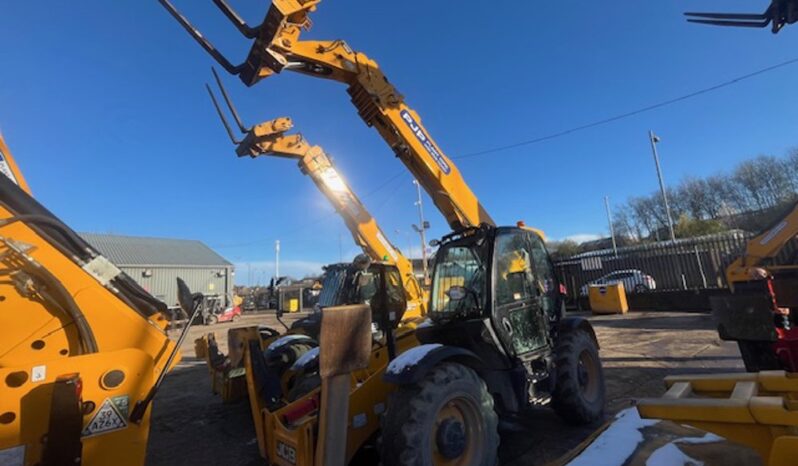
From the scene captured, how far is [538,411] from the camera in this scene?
526cm

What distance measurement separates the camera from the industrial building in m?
34.2

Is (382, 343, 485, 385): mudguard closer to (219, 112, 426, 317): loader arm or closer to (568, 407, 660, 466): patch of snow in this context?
(568, 407, 660, 466): patch of snow

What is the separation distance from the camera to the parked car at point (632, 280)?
1466cm

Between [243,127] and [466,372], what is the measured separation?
758 centimetres

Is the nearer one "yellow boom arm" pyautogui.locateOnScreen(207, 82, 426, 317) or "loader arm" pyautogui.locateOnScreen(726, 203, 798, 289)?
"loader arm" pyautogui.locateOnScreen(726, 203, 798, 289)

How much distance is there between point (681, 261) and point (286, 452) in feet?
50.0

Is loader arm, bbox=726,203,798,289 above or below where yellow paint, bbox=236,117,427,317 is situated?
below

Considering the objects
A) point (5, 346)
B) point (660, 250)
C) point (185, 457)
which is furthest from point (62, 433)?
point (660, 250)

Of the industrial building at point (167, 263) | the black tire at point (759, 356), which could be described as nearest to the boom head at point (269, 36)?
the black tire at point (759, 356)

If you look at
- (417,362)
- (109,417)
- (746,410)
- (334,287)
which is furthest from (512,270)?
(334,287)

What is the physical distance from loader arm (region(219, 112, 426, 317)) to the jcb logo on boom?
3.07 meters

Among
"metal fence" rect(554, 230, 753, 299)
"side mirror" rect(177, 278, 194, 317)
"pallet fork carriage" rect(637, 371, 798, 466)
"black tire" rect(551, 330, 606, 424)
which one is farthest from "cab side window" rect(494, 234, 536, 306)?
"metal fence" rect(554, 230, 753, 299)

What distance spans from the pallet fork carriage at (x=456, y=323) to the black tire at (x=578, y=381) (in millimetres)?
12

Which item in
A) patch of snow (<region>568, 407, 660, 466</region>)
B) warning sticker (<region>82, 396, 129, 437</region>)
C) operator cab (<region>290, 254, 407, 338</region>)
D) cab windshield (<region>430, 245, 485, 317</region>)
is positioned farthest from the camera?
operator cab (<region>290, 254, 407, 338</region>)
